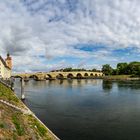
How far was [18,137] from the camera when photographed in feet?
75.6

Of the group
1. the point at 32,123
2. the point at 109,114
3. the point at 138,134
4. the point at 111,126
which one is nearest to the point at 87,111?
the point at 109,114

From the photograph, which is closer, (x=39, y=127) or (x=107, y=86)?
(x=39, y=127)

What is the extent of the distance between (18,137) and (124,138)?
1557cm

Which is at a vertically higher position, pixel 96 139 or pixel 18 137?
pixel 18 137

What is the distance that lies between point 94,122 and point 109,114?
25.6 feet

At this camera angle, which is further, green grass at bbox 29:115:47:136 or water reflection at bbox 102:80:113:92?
water reflection at bbox 102:80:113:92

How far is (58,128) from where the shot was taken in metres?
37.8

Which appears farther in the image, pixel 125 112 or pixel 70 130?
pixel 125 112

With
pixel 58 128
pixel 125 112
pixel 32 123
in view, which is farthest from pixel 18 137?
pixel 125 112

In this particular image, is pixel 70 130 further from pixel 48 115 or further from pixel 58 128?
pixel 48 115

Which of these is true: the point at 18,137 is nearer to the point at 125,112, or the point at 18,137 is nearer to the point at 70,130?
the point at 70,130

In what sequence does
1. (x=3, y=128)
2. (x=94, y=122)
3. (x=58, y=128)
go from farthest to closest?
1. (x=94, y=122)
2. (x=58, y=128)
3. (x=3, y=128)

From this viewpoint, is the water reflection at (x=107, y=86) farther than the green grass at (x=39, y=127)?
Yes

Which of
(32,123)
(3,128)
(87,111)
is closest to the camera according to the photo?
(3,128)
